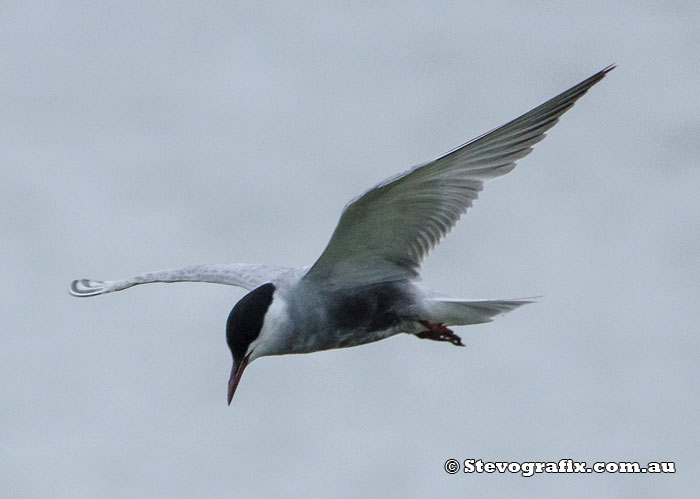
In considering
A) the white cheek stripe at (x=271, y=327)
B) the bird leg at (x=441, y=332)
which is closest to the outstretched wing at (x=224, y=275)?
the white cheek stripe at (x=271, y=327)

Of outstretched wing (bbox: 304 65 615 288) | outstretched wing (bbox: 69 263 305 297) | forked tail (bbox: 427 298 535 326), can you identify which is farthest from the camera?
outstretched wing (bbox: 69 263 305 297)

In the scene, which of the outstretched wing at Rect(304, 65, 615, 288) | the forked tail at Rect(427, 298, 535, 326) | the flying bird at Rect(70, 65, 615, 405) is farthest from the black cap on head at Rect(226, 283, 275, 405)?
the forked tail at Rect(427, 298, 535, 326)

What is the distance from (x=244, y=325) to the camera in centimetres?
403

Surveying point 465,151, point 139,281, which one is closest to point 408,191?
point 465,151

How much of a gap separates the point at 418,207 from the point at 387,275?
291 millimetres

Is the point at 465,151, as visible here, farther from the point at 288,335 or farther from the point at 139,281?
the point at 139,281

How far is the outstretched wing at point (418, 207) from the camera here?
157 inches

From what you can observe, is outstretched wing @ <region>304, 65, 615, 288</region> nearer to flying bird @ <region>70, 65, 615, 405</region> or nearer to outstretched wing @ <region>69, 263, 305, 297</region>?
flying bird @ <region>70, 65, 615, 405</region>

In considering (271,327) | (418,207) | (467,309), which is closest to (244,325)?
(271,327)

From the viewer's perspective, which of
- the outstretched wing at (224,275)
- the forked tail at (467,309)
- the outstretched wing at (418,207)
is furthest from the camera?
the outstretched wing at (224,275)

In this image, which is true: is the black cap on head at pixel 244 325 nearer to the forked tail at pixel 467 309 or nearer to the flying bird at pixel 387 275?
the flying bird at pixel 387 275

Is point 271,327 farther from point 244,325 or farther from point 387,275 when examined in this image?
point 387,275

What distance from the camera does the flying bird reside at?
4023mm

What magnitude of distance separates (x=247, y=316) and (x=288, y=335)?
17 cm
